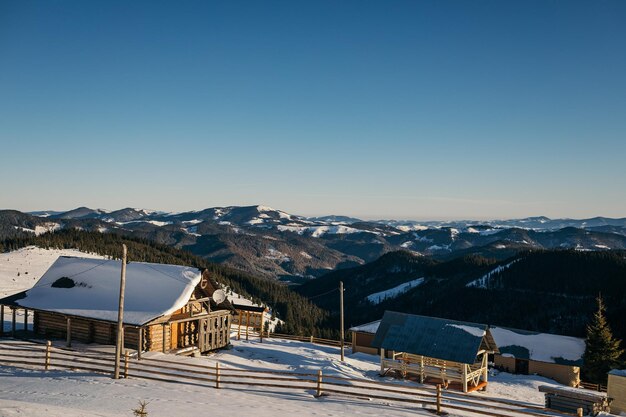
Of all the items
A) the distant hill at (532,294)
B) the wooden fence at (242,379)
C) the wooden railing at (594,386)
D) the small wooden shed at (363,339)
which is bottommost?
the distant hill at (532,294)

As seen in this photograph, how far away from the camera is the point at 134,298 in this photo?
34.1 metres

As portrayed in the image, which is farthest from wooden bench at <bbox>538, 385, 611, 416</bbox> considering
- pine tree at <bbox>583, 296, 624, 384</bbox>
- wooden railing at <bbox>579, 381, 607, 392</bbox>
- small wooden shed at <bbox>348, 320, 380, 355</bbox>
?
small wooden shed at <bbox>348, 320, 380, 355</bbox>

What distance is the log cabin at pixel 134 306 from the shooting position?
32812 mm

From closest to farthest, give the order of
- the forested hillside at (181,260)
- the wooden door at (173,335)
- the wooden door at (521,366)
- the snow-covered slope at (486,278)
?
1. the wooden door at (173,335)
2. the wooden door at (521,366)
3. the forested hillside at (181,260)
4. the snow-covered slope at (486,278)

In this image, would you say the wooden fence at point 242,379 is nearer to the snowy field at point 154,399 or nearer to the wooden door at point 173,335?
the snowy field at point 154,399

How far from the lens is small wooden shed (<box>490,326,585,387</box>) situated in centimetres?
5100

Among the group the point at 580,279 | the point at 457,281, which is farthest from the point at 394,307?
the point at 580,279

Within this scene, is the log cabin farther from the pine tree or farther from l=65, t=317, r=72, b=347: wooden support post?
the pine tree

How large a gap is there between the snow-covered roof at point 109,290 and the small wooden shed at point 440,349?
1598cm

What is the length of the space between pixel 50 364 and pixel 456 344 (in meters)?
26.1

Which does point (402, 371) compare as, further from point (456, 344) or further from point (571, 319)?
point (571, 319)

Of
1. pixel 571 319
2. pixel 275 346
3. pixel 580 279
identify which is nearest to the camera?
pixel 275 346

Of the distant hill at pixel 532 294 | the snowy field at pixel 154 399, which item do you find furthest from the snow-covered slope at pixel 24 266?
the distant hill at pixel 532 294

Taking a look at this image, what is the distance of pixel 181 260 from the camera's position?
165250 mm
